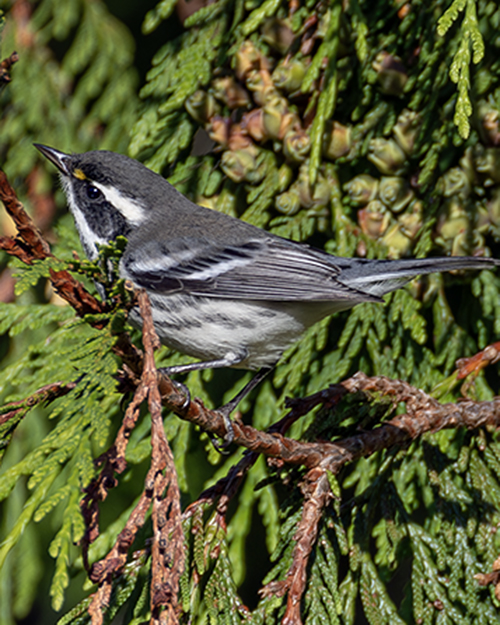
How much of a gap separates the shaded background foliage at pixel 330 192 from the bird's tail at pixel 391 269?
10 centimetres

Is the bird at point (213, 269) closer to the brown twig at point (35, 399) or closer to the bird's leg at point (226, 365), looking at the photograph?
the bird's leg at point (226, 365)

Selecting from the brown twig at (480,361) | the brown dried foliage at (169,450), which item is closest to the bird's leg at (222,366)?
the brown dried foliage at (169,450)

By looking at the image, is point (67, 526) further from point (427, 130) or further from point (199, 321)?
point (427, 130)

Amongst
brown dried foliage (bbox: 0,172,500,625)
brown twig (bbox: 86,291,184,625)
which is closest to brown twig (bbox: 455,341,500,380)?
brown dried foliage (bbox: 0,172,500,625)

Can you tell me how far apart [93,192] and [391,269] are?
1.09 metres

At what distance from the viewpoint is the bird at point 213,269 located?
6.14 feet

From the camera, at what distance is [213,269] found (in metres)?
2.02

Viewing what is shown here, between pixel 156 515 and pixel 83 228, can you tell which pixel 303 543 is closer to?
pixel 156 515

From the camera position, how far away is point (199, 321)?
6.22 ft

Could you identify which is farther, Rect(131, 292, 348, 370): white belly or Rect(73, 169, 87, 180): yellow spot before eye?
Rect(73, 169, 87, 180): yellow spot before eye

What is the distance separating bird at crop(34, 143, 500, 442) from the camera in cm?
187

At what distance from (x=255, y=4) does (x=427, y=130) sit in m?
0.75

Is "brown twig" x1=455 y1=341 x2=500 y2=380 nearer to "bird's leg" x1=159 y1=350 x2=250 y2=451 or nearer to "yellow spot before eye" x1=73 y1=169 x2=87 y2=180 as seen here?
"bird's leg" x1=159 y1=350 x2=250 y2=451

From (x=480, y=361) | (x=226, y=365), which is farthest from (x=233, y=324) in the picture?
(x=480, y=361)
